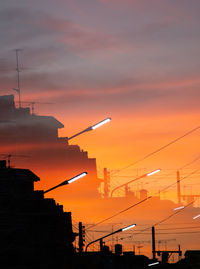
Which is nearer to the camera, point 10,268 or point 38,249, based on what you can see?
point 10,268

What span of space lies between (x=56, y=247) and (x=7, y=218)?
748 centimetres

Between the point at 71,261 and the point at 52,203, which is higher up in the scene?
the point at 52,203

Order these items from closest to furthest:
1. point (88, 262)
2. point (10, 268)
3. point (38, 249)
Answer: point (10, 268) < point (38, 249) < point (88, 262)

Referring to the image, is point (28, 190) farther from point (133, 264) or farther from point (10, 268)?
point (133, 264)

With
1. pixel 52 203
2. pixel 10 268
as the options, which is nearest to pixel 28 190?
pixel 52 203

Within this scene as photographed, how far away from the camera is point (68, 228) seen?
64438 millimetres

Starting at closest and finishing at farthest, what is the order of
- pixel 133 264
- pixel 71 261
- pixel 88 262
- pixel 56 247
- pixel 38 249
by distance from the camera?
pixel 38 249, pixel 56 247, pixel 71 261, pixel 88 262, pixel 133 264

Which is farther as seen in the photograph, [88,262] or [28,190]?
[88,262]

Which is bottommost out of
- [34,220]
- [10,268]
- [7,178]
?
[10,268]

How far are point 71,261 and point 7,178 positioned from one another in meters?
11.0

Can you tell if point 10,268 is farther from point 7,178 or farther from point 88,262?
point 88,262

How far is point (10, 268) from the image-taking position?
52.5 m

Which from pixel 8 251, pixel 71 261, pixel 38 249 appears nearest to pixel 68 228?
pixel 71 261

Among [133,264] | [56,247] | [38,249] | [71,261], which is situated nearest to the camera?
[38,249]
